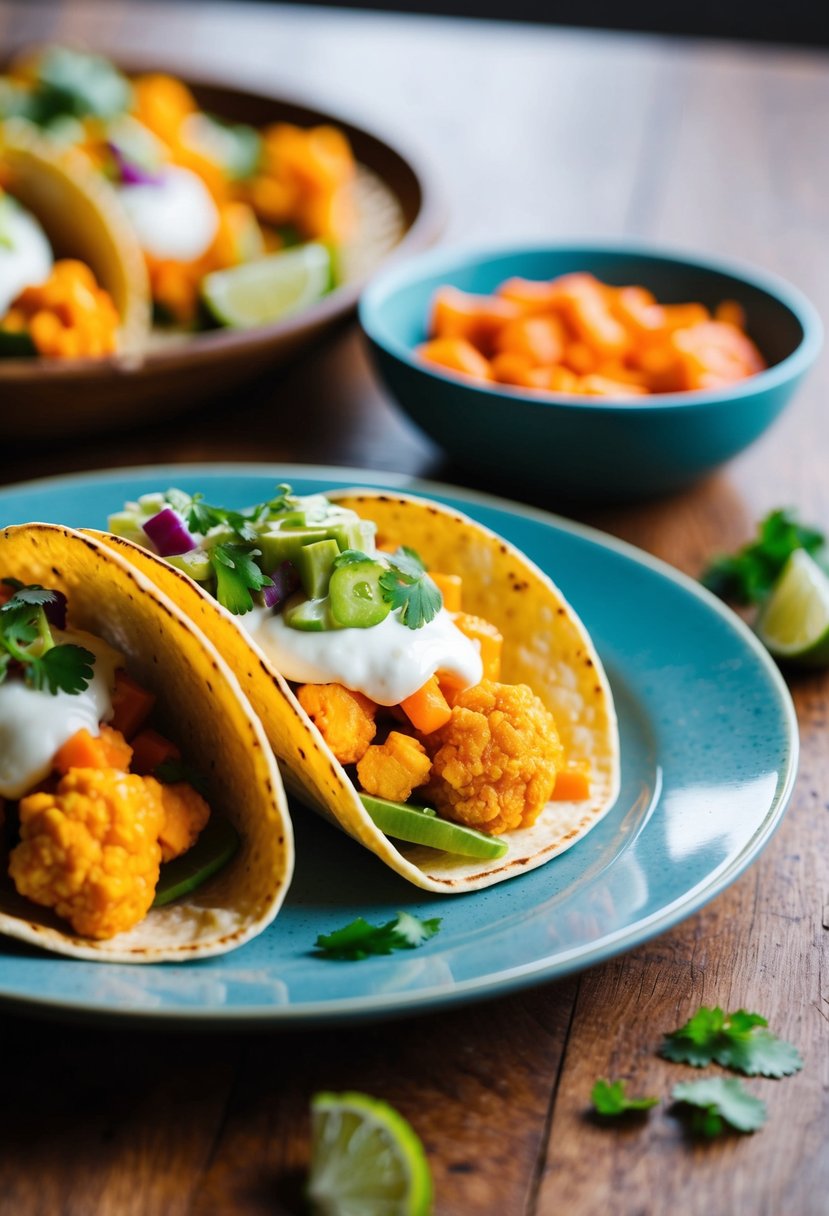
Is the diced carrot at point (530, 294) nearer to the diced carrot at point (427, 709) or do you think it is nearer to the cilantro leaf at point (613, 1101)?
the diced carrot at point (427, 709)

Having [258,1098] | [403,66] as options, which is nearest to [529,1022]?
[258,1098]

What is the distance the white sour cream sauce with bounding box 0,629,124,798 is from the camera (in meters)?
2.08

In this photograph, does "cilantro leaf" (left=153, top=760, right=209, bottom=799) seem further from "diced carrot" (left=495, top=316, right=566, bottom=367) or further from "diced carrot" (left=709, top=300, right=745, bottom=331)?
"diced carrot" (left=709, top=300, right=745, bottom=331)

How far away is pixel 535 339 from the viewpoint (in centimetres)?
377

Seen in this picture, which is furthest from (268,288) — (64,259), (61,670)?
→ (61,670)

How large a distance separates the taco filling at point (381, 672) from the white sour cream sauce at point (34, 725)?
29 cm

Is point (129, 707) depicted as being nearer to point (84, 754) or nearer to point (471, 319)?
point (84, 754)

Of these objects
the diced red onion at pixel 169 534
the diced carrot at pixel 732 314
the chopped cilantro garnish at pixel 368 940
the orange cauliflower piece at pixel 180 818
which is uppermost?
the diced red onion at pixel 169 534

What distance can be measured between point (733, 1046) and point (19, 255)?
9.47 feet

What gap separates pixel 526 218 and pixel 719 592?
271 centimetres

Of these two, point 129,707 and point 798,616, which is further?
point 798,616

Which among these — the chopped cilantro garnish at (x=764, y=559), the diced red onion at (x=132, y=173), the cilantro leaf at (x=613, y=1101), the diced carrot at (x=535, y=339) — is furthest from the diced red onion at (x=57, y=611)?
the diced red onion at (x=132, y=173)

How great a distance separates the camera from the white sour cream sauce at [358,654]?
2.27 metres

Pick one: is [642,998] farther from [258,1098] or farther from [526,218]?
[526,218]
